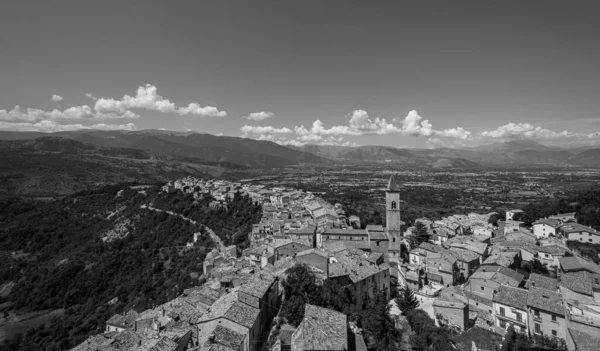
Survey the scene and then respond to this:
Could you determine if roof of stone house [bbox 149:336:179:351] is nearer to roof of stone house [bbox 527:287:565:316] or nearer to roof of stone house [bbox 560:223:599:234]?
roof of stone house [bbox 527:287:565:316]

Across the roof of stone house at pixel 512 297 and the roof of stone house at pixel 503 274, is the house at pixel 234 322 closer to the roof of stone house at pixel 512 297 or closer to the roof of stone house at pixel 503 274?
the roof of stone house at pixel 512 297

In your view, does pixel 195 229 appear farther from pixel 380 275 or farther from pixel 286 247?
pixel 380 275

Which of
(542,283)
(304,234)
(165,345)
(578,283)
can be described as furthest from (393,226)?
(165,345)

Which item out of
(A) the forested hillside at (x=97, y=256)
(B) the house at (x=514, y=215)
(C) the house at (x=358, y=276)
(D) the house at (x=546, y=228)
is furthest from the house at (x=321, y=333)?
(B) the house at (x=514, y=215)

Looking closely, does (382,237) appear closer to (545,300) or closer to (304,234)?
(304,234)

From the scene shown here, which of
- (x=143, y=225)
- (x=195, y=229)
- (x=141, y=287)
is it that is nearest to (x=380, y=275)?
(x=141, y=287)

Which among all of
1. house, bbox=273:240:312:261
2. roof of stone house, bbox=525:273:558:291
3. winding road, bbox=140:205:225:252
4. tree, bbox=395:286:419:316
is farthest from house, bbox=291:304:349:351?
winding road, bbox=140:205:225:252
